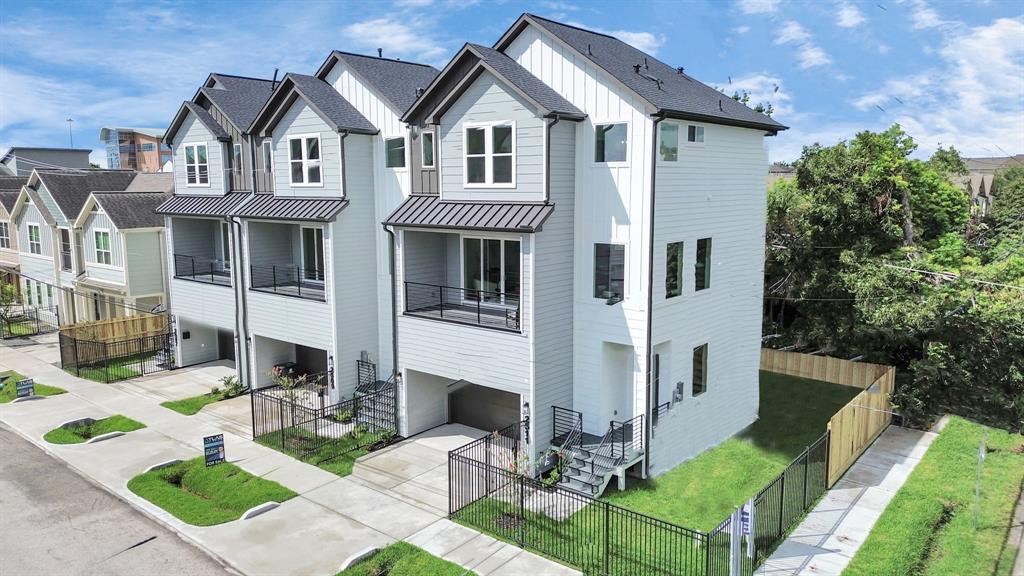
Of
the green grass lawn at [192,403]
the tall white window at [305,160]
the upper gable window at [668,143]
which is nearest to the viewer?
the upper gable window at [668,143]

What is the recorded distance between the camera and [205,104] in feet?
86.3

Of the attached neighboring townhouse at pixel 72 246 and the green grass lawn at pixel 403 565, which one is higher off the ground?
the attached neighboring townhouse at pixel 72 246

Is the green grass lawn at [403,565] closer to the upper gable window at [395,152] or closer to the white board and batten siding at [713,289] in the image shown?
the white board and batten siding at [713,289]

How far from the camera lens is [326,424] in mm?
21141

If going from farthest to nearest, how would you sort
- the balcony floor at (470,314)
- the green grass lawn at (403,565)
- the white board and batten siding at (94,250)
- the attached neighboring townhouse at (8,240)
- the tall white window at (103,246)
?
the attached neighboring townhouse at (8,240), the tall white window at (103,246), the white board and batten siding at (94,250), the balcony floor at (470,314), the green grass lawn at (403,565)

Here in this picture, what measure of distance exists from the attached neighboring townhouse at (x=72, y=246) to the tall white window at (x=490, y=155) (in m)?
19.3

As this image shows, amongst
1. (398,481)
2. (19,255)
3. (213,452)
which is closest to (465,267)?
(398,481)

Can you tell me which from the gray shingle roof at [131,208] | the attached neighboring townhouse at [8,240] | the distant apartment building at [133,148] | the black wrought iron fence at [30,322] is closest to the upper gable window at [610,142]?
the gray shingle roof at [131,208]

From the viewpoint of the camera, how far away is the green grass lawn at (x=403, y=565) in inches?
514

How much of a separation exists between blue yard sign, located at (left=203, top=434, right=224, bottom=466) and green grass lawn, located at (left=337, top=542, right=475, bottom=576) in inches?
260

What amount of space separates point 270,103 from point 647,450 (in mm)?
15915

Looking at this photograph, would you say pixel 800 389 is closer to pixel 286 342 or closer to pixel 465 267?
pixel 465 267

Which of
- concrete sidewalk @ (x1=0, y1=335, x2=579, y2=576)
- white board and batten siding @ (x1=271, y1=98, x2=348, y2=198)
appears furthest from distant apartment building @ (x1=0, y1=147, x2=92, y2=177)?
white board and batten siding @ (x1=271, y1=98, x2=348, y2=198)

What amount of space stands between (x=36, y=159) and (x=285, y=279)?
5160cm
